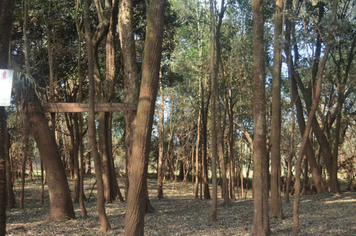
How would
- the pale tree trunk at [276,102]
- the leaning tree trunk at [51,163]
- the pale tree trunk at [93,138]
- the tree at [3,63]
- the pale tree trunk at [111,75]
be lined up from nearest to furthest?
the tree at [3,63] < the pale tree trunk at [93,138] < the pale tree trunk at [276,102] < the leaning tree trunk at [51,163] < the pale tree trunk at [111,75]

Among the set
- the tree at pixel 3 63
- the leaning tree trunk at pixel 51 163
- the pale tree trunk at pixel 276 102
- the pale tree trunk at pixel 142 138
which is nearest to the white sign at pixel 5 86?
the tree at pixel 3 63

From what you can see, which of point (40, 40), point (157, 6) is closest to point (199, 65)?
point (40, 40)

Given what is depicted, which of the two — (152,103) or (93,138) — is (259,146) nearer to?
(152,103)

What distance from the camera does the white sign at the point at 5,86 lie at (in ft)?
15.4

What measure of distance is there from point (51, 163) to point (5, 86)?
5.06 meters

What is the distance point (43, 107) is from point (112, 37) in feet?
15.2

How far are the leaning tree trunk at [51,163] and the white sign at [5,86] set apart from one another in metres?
4.64

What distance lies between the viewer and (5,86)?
473cm

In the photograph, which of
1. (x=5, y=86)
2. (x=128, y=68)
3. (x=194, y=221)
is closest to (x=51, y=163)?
(x=128, y=68)

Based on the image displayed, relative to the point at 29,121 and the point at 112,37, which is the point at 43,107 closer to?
the point at 29,121

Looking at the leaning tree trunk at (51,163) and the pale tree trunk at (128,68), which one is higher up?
the pale tree trunk at (128,68)

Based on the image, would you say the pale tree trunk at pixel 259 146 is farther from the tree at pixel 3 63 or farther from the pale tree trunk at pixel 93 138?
the tree at pixel 3 63

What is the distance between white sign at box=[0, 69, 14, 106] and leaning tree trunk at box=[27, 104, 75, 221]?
464 cm

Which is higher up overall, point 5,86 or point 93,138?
point 5,86
